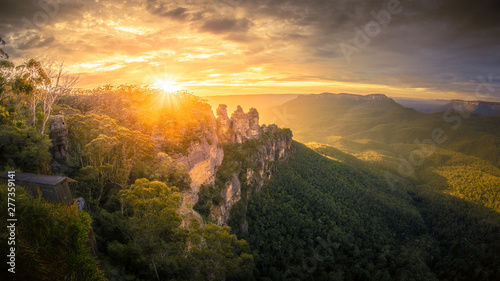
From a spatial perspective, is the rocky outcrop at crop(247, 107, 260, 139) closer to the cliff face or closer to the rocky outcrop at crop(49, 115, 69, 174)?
the cliff face

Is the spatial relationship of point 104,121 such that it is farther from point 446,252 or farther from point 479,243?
point 479,243

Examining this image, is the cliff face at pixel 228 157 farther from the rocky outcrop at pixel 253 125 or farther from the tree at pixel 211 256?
the tree at pixel 211 256

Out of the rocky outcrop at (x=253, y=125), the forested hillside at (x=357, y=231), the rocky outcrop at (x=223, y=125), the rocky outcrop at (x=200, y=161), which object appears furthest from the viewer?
the rocky outcrop at (x=253, y=125)

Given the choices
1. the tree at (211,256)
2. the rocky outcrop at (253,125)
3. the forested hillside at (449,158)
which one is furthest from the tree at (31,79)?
the forested hillside at (449,158)

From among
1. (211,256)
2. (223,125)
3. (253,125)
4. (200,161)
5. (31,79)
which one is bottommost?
(211,256)

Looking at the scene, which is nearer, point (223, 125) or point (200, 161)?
point (200, 161)

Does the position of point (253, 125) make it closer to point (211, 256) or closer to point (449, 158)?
point (211, 256)

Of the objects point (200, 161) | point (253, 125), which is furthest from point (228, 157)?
point (253, 125)
